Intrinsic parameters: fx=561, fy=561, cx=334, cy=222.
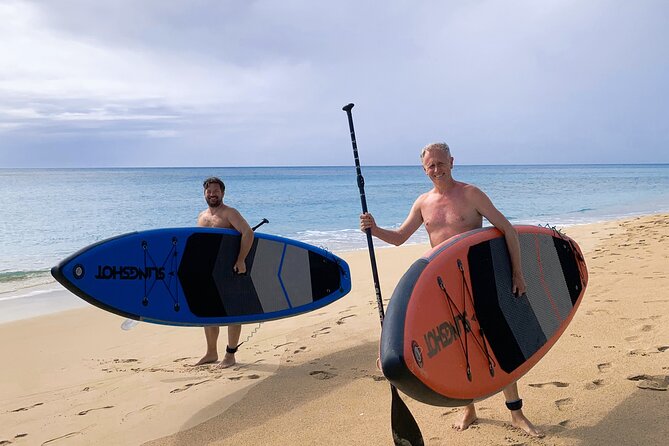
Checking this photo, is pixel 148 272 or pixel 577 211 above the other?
pixel 148 272

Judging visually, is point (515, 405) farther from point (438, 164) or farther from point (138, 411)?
point (138, 411)

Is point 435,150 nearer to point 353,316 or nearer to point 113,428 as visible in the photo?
point 113,428

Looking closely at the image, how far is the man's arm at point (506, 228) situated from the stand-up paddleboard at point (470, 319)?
0.18 ft

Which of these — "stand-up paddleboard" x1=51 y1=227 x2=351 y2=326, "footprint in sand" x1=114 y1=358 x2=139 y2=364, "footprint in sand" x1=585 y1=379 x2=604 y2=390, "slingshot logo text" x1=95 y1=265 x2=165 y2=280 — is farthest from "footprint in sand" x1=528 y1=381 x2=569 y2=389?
"footprint in sand" x1=114 y1=358 x2=139 y2=364

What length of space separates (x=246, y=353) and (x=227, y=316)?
1.46ft

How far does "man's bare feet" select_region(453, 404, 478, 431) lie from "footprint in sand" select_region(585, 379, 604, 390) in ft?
2.63

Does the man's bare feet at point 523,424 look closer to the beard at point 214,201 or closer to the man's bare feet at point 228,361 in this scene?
the man's bare feet at point 228,361

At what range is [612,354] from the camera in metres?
3.86

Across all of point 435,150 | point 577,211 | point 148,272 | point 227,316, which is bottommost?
point 577,211

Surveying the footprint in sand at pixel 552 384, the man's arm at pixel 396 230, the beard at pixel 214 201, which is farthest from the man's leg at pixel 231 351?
the footprint in sand at pixel 552 384

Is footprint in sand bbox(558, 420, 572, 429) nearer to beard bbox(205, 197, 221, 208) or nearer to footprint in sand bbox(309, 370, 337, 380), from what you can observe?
footprint in sand bbox(309, 370, 337, 380)

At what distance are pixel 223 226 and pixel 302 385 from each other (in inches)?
64.5

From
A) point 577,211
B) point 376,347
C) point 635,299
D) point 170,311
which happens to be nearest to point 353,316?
point 376,347

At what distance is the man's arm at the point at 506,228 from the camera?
2.96m
